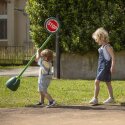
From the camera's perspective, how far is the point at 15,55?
2505 cm

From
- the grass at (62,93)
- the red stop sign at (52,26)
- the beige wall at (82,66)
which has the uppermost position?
the red stop sign at (52,26)

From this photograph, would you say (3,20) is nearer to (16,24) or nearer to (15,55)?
(16,24)

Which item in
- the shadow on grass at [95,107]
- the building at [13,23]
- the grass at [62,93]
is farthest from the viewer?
the building at [13,23]

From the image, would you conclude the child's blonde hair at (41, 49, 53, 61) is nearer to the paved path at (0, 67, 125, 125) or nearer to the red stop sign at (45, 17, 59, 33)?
the paved path at (0, 67, 125, 125)

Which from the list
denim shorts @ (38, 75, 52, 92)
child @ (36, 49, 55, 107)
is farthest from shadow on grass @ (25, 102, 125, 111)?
denim shorts @ (38, 75, 52, 92)

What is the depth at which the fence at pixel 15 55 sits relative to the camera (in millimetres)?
24341

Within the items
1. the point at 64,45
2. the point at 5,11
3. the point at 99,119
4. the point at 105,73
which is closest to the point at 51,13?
the point at 64,45

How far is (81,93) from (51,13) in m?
4.80

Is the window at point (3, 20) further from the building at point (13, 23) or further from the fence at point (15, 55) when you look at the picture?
the fence at point (15, 55)

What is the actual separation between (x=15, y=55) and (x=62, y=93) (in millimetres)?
12655

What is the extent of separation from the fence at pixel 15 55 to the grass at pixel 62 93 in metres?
8.83

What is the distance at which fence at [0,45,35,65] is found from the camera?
958 inches

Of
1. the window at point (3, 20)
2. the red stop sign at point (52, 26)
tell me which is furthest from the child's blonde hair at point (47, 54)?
the window at point (3, 20)

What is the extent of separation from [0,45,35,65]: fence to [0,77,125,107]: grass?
8.83 m
